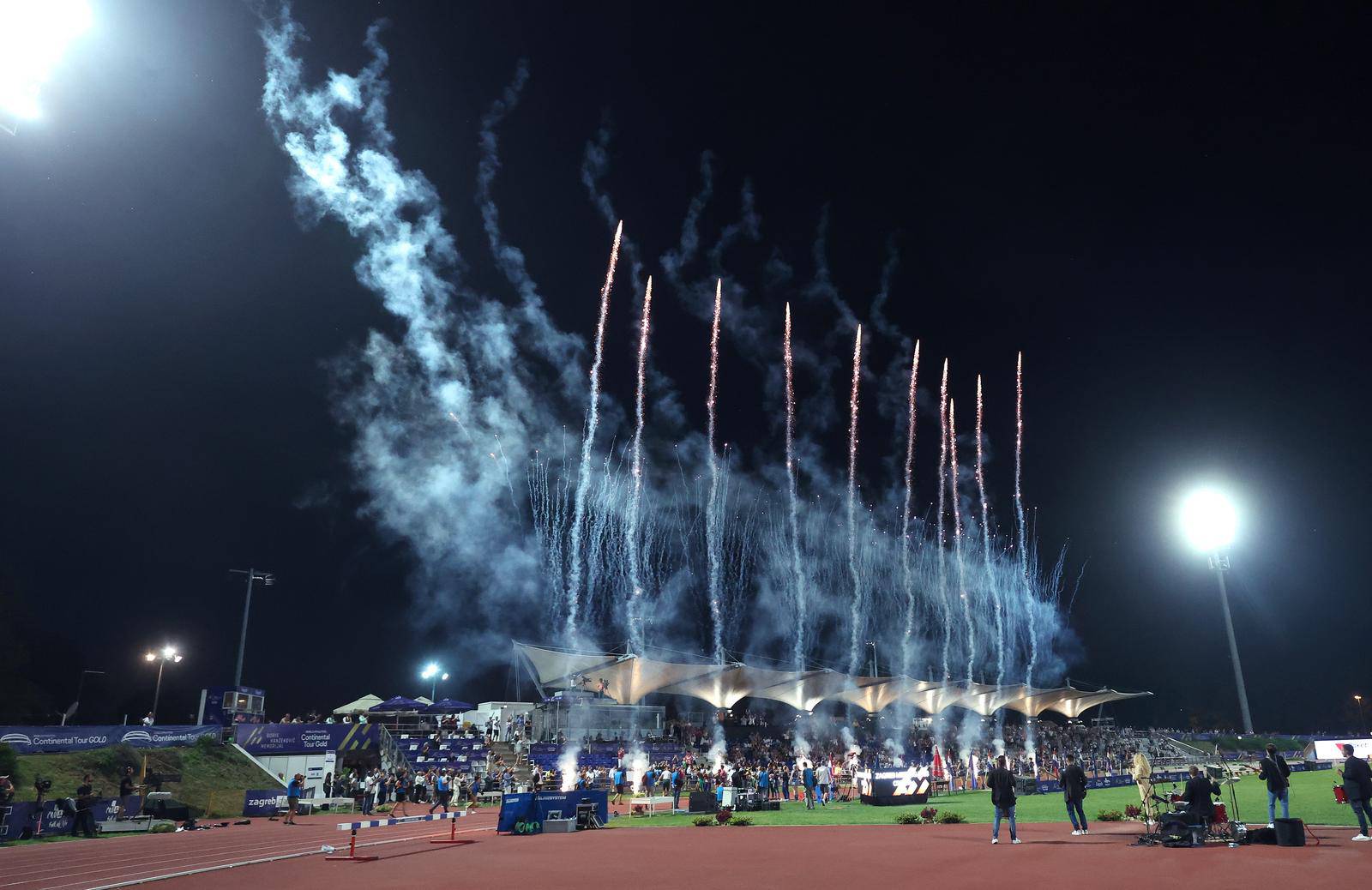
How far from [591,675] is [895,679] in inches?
953

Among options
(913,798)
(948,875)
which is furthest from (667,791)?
(948,875)

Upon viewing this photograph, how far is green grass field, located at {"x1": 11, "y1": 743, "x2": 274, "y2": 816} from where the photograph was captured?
2823cm

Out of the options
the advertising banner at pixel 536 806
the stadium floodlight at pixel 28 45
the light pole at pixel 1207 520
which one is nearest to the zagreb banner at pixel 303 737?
the advertising banner at pixel 536 806

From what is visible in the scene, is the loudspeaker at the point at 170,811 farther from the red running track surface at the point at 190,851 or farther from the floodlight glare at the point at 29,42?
the floodlight glare at the point at 29,42

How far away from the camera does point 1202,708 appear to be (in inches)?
3738

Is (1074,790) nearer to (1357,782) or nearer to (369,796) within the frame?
(1357,782)

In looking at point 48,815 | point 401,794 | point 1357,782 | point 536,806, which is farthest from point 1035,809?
point 48,815

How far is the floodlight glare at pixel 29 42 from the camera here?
1415cm

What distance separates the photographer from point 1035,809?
26125 mm

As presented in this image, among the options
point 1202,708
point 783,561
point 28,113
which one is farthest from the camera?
point 1202,708

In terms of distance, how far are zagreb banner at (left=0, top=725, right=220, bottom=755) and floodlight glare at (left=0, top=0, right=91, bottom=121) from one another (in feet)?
75.8

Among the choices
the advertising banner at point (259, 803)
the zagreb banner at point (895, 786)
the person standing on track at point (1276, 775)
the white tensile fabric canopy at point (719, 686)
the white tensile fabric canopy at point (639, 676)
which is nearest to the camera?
the person standing on track at point (1276, 775)

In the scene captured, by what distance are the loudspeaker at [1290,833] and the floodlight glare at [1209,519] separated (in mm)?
35214

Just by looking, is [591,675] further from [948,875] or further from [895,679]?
[948,875]
